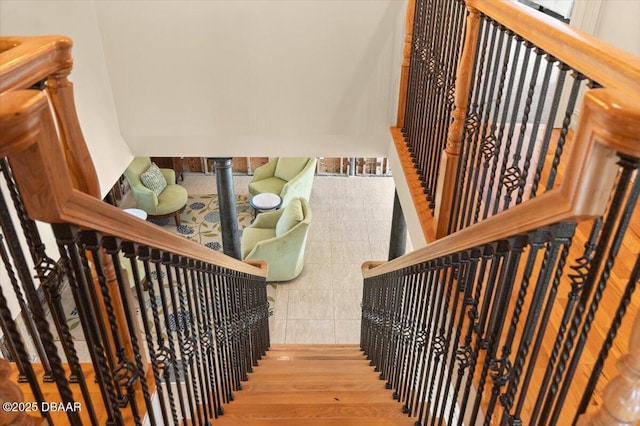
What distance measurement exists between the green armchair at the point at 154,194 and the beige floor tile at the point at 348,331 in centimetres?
427

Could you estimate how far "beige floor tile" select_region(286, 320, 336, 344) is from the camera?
7.00 meters

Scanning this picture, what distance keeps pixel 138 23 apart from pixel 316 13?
5.28 feet

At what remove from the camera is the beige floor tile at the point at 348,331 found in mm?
7023

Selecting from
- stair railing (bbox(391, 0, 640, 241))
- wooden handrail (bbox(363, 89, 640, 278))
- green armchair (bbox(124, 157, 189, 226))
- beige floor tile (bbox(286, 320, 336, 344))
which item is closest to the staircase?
stair railing (bbox(391, 0, 640, 241))

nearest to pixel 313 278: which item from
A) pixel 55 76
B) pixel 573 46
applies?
pixel 55 76

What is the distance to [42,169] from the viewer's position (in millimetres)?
849

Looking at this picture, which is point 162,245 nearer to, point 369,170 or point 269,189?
point 269,189

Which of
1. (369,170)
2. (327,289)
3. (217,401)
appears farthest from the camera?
(369,170)

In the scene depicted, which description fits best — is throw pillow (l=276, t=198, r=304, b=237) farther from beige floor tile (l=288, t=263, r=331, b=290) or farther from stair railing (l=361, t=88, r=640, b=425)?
stair railing (l=361, t=88, r=640, b=425)

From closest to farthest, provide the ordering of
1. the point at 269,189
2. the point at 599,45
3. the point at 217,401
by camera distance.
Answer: the point at 599,45
the point at 217,401
the point at 269,189

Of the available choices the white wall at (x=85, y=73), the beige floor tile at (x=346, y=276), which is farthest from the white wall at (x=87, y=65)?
the beige floor tile at (x=346, y=276)

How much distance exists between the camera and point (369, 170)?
37.8ft

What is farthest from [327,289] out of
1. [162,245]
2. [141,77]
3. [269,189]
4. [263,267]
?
[162,245]

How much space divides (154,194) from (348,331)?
4654 mm
